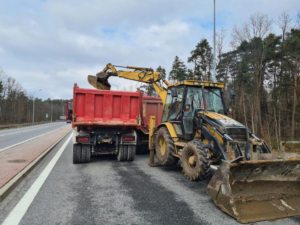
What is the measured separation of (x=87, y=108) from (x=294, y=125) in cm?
1787

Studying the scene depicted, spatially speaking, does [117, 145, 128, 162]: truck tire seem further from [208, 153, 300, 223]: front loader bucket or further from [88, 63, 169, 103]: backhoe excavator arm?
[208, 153, 300, 223]: front loader bucket

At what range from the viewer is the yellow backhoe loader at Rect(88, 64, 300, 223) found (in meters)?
3.93

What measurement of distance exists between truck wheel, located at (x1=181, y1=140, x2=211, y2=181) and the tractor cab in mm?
960

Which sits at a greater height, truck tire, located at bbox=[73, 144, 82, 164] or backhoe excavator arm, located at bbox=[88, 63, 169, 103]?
backhoe excavator arm, located at bbox=[88, 63, 169, 103]

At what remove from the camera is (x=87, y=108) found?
26.1ft

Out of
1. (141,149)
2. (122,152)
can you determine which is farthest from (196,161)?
(141,149)

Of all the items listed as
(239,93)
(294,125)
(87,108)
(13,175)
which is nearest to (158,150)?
(87,108)

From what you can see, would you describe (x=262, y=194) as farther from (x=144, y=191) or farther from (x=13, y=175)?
(x=13, y=175)

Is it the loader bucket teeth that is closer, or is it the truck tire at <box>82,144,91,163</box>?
the truck tire at <box>82,144,91,163</box>

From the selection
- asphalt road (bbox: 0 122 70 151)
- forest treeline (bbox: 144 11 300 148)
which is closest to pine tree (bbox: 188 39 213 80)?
forest treeline (bbox: 144 11 300 148)

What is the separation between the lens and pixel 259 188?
4340 millimetres

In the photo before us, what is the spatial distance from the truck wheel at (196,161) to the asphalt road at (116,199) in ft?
1.32

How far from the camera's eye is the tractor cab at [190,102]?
6.48 metres

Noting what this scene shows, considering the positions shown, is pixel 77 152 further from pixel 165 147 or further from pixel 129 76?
pixel 129 76
